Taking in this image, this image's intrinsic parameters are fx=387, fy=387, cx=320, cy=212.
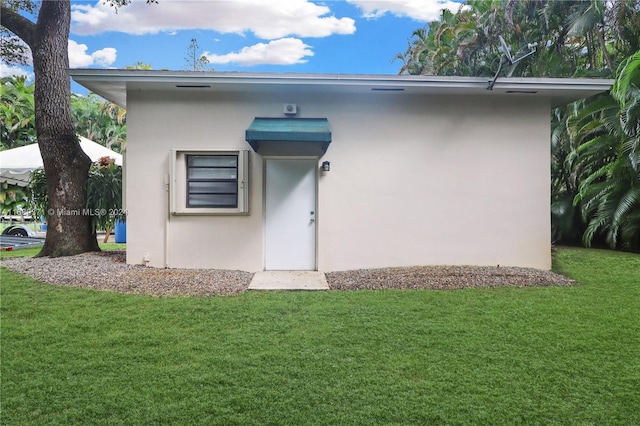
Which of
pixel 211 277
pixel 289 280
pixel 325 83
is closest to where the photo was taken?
pixel 211 277

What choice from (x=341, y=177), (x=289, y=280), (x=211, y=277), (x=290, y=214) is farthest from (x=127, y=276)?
(x=341, y=177)

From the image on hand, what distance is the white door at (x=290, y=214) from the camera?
25.3ft

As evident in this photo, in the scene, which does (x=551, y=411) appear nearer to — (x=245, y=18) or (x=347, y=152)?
(x=347, y=152)

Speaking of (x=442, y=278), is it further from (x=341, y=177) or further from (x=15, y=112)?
(x=15, y=112)

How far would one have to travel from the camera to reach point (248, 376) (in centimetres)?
325

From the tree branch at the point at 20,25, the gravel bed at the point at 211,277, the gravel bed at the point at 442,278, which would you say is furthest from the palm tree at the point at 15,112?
the gravel bed at the point at 442,278

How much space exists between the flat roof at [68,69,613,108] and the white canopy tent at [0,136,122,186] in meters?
4.41

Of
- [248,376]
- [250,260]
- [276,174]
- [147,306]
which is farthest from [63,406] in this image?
[276,174]

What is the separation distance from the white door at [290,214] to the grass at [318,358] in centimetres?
208

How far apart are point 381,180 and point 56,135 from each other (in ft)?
22.0

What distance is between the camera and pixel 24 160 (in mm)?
11594

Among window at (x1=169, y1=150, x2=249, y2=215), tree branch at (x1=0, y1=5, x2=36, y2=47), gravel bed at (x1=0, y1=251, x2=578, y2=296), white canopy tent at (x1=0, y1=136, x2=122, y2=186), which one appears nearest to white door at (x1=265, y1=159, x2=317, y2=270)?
window at (x1=169, y1=150, x2=249, y2=215)

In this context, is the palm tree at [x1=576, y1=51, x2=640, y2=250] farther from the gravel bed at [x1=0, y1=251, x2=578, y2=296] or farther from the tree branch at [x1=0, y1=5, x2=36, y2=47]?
the tree branch at [x1=0, y1=5, x2=36, y2=47]

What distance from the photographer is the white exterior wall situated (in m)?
7.46
